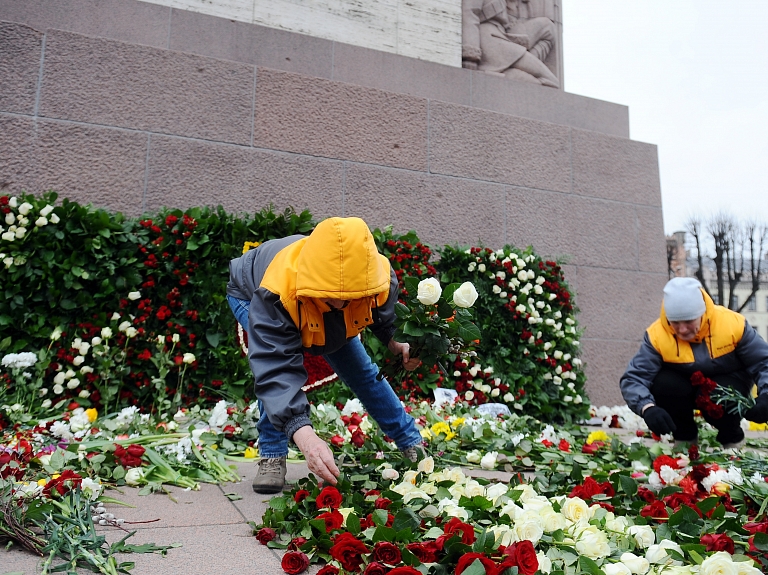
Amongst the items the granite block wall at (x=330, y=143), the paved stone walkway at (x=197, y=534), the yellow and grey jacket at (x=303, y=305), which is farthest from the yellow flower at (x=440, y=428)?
the granite block wall at (x=330, y=143)

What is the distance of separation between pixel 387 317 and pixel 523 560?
1.34 metres

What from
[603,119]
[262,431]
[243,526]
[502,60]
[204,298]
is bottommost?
[243,526]

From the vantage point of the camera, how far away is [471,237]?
591 centimetres

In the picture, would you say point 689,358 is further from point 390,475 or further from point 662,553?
point 662,553

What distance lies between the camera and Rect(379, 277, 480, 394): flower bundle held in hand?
2.31m

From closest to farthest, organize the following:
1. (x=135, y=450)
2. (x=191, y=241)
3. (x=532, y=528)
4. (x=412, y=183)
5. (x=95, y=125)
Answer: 1. (x=532, y=528)
2. (x=135, y=450)
3. (x=191, y=241)
4. (x=95, y=125)
5. (x=412, y=183)

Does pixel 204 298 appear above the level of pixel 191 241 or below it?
below

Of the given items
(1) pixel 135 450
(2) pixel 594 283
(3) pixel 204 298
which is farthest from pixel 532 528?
(2) pixel 594 283

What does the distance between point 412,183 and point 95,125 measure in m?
2.65

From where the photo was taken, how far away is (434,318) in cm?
235

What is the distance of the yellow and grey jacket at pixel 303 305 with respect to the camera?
2.17 metres

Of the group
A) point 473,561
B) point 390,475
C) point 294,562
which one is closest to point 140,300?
point 390,475

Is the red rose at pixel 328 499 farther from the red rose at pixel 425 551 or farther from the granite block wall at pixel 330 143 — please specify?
the granite block wall at pixel 330 143

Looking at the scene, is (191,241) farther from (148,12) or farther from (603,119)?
(603,119)
